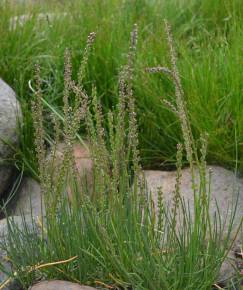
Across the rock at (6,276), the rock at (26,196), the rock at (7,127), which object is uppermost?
the rock at (7,127)

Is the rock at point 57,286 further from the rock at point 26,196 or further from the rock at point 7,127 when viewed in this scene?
the rock at point 7,127

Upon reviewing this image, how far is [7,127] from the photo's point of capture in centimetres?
452

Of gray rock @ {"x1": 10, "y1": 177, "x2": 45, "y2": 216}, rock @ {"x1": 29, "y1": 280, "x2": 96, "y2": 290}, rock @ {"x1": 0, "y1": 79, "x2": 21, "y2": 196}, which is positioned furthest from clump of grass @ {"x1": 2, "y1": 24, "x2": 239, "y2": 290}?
rock @ {"x1": 0, "y1": 79, "x2": 21, "y2": 196}

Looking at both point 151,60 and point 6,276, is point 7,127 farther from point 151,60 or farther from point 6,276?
point 6,276

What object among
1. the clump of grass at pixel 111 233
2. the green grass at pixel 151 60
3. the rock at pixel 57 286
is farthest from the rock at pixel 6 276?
the green grass at pixel 151 60

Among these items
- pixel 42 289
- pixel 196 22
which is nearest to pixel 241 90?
pixel 196 22

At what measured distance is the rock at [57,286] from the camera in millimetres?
2988

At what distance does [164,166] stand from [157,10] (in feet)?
5.41

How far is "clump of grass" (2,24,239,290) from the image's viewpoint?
2.96 m

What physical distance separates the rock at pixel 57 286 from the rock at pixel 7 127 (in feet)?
5.22

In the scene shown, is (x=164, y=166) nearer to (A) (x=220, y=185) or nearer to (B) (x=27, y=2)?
(A) (x=220, y=185)

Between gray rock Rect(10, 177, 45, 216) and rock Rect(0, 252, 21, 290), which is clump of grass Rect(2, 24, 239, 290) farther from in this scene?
gray rock Rect(10, 177, 45, 216)

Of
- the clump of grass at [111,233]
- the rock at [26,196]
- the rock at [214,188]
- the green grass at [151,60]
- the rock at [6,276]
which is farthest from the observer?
the rock at [26,196]

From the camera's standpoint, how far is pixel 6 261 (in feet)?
11.3
